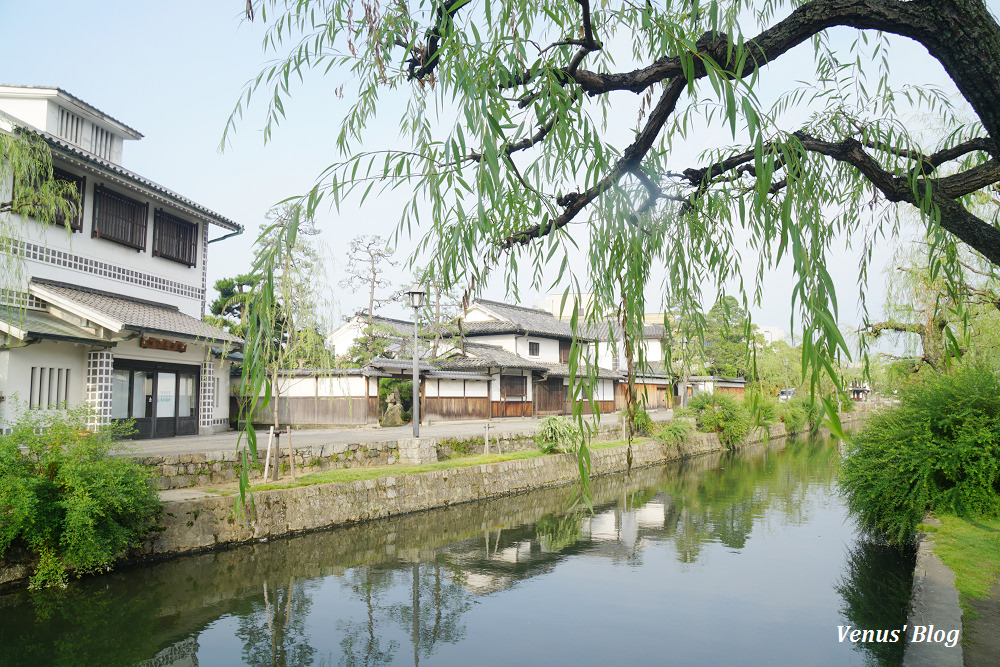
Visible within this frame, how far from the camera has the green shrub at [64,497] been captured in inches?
265

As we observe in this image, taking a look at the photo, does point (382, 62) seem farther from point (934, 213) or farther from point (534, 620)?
point (534, 620)

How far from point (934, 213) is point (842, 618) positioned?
18.4 ft

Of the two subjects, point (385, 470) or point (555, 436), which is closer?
point (385, 470)

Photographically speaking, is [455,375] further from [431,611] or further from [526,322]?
[431,611]

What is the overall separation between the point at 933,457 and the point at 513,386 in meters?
22.4

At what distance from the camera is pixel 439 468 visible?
13.2m

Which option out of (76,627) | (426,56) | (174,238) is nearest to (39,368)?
(174,238)

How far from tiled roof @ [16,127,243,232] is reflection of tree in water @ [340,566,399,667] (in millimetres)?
9530

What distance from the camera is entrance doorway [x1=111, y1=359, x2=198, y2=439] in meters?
15.0

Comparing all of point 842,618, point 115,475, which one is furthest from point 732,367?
point 115,475

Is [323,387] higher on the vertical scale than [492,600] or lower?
higher

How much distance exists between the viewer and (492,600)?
25.1 feet

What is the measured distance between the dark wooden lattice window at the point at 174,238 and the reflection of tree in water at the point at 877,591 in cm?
1675

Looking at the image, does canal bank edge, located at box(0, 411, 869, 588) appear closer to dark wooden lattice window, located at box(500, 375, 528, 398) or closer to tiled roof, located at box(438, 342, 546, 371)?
tiled roof, located at box(438, 342, 546, 371)
